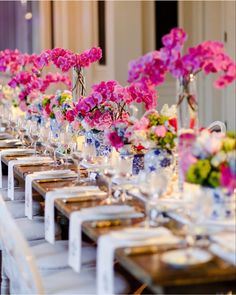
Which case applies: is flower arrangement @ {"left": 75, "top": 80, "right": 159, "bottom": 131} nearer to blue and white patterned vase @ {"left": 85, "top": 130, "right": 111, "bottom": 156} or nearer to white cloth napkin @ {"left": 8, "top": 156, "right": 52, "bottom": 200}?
blue and white patterned vase @ {"left": 85, "top": 130, "right": 111, "bottom": 156}

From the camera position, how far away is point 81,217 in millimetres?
2846

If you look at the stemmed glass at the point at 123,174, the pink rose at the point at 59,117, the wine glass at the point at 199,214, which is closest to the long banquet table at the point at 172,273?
the wine glass at the point at 199,214

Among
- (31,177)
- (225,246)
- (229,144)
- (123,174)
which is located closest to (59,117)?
(31,177)

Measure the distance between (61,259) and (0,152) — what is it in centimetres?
197

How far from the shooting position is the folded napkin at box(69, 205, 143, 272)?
2777 mm

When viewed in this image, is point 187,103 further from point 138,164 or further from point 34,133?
point 34,133

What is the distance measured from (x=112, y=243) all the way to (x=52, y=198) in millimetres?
923

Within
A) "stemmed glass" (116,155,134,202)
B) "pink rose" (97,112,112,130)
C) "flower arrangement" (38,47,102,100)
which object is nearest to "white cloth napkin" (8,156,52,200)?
"pink rose" (97,112,112,130)

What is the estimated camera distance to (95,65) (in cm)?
963

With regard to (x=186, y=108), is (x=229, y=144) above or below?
below

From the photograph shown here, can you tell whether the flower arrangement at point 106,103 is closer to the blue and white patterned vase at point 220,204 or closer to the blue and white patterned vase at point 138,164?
the blue and white patterned vase at point 138,164

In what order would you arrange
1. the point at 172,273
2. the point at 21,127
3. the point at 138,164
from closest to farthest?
the point at 172,273, the point at 138,164, the point at 21,127

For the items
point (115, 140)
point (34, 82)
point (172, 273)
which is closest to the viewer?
point (172, 273)

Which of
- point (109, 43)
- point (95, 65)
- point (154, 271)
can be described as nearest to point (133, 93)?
point (154, 271)
